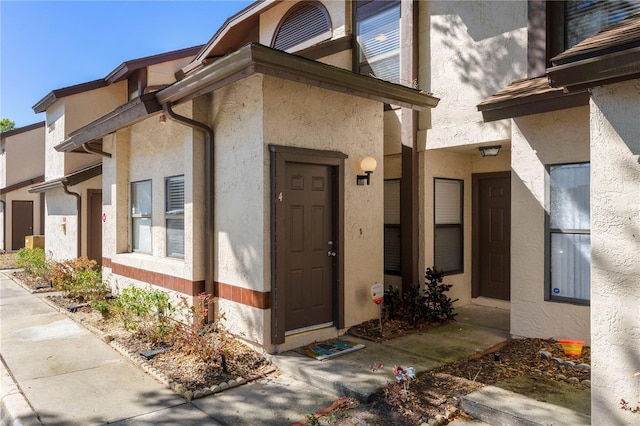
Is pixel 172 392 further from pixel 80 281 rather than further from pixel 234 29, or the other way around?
pixel 234 29

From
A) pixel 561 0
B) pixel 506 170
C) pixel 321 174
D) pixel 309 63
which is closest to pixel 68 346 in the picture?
pixel 321 174

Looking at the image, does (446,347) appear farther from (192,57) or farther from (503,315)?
(192,57)

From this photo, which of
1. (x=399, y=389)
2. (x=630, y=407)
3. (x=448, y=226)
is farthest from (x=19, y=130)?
(x=630, y=407)

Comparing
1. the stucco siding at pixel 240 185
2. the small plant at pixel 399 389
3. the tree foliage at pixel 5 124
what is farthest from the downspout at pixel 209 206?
the tree foliage at pixel 5 124

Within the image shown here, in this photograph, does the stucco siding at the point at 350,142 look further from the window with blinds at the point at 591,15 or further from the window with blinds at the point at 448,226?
the window with blinds at the point at 591,15

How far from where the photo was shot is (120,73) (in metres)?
12.2

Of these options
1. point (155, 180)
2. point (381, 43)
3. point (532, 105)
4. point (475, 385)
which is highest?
point (381, 43)

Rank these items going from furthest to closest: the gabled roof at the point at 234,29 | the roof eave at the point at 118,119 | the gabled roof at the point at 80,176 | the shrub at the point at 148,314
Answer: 1. the gabled roof at the point at 80,176
2. the gabled roof at the point at 234,29
3. the roof eave at the point at 118,119
4. the shrub at the point at 148,314

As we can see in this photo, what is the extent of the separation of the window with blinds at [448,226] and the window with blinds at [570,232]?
6.98ft

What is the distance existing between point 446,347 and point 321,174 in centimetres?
282

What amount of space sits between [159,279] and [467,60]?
603 centimetres

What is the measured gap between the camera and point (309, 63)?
4.86 meters

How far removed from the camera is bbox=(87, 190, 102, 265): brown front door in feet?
37.1

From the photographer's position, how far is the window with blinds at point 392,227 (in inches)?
298
